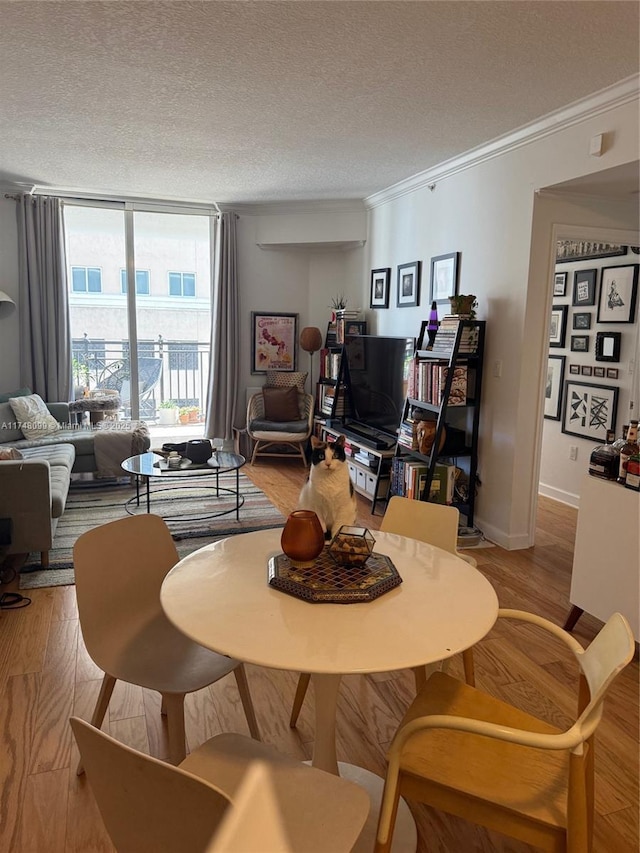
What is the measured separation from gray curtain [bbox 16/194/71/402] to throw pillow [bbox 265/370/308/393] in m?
2.05

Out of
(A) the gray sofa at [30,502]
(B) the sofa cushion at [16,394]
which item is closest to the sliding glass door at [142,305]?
(B) the sofa cushion at [16,394]

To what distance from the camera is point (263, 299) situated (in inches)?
250

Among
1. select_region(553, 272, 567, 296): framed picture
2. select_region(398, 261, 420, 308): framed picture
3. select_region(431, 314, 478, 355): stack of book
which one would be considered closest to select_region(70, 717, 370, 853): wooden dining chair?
select_region(431, 314, 478, 355): stack of book

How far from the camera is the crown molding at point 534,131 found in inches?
112

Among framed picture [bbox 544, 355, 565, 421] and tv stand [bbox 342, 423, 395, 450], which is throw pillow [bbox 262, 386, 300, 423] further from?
framed picture [bbox 544, 355, 565, 421]

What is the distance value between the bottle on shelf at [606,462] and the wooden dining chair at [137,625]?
186 cm

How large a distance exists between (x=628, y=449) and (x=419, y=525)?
1.11 metres

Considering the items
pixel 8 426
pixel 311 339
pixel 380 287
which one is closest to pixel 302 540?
pixel 8 426

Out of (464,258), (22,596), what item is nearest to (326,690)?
(22,596)

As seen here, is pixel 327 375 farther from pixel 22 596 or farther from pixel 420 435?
pixel 22 596

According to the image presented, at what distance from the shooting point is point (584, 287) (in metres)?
4.67

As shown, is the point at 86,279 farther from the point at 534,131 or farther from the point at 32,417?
the point at 534,131

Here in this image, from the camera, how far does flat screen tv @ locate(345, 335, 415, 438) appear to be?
15.3 ft

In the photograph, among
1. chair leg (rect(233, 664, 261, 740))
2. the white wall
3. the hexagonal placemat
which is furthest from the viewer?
the white wall
